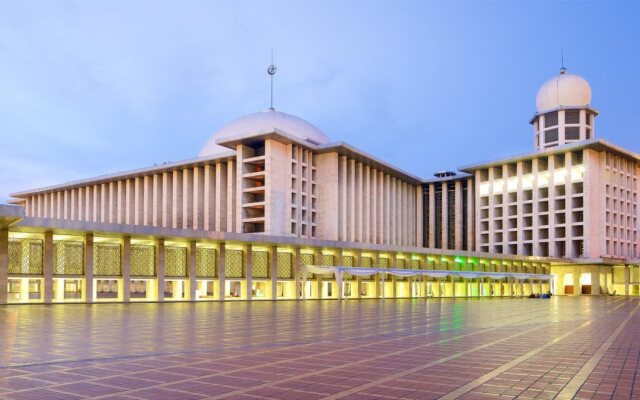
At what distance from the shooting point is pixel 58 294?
116 feet

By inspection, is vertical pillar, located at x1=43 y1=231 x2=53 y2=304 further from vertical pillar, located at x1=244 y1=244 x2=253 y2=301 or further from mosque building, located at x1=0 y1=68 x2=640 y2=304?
vertical pillar, located at x1=244 y1=244 x2=253 y2=301

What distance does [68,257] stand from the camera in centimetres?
3506

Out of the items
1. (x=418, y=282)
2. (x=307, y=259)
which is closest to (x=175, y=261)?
(x=307, y=259)

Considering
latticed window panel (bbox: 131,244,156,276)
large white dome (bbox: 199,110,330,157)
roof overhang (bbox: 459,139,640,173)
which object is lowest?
latticed window panel (bbox: 131,244,156,276)

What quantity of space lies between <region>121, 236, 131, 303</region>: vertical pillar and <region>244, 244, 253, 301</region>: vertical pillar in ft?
29.9

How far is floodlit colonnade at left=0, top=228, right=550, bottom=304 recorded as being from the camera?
110 feet

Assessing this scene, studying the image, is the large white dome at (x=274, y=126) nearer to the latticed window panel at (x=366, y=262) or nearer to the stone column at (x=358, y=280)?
the latticed window panel at (x=366, y=262)

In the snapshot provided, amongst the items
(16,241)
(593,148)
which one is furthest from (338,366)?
(593,148)

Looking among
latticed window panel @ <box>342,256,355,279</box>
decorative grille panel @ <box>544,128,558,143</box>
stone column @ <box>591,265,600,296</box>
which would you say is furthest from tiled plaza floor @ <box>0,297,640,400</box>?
decorative grille panel @ <box>544,128,558,143</box>

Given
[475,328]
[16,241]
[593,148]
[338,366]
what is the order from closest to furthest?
[338,366] → [475,328] → [16,241] → [593,148]

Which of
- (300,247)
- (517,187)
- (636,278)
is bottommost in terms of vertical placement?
(636,278)

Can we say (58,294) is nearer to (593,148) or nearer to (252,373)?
(252,373)

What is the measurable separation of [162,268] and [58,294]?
6090mm

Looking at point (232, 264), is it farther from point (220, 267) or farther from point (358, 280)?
point (358, 280)
